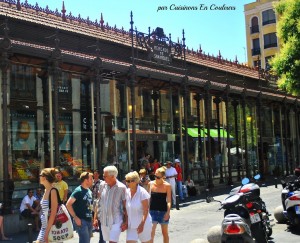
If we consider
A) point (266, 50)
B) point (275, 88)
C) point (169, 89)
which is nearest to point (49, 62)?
point (169, 89)

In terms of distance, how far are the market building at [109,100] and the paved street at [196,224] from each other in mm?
3288

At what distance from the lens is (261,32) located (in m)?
63.7

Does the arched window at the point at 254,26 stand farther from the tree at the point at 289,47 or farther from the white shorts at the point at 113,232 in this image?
the white shorts at the point at 113,232

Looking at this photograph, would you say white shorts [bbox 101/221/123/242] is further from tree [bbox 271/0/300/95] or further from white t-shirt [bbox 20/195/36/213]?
tree [bbox 271/0/300/95]

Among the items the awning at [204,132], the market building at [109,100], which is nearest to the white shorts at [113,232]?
the market building at [109,100]

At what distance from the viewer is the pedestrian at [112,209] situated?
6.82 meters

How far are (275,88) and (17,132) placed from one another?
59.4ft

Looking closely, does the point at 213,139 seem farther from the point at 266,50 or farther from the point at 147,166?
the point at 266,50

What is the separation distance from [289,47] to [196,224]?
8.14 m

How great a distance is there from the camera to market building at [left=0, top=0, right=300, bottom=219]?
49.4 feet

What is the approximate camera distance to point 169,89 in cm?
2145

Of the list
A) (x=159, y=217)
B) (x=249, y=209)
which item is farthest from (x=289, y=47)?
(x=159, y=217)

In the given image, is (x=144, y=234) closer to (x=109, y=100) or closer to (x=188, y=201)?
(x=188, y=201)

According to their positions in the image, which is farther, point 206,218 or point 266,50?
point 266,50
